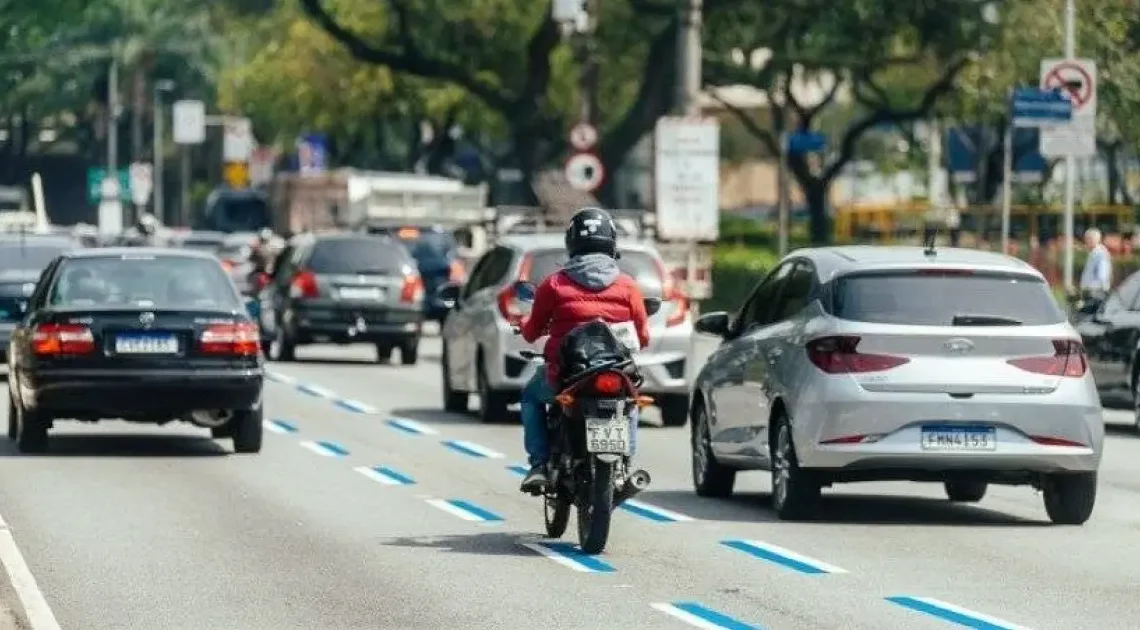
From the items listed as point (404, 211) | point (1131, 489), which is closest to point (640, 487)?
point (1131, 489)

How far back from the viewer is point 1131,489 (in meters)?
19.8

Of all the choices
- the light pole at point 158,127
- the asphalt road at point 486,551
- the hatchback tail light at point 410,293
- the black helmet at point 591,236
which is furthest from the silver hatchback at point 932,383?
the light pole at point 158,127

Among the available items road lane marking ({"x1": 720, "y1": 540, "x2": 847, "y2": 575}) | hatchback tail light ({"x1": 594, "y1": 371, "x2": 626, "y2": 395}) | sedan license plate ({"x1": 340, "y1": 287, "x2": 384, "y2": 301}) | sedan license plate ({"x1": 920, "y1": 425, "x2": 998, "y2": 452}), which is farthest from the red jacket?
sedan license plate ({"x1": 340, "y1": 287, "x2": 384, "y2": 301})

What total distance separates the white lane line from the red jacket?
253cm

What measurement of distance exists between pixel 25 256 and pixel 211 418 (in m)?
11.6

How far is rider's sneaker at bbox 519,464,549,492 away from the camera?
48.6 ft

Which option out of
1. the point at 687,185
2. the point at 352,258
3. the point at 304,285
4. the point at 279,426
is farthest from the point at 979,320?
the point at 687,185

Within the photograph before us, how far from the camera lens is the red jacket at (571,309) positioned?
14.9m

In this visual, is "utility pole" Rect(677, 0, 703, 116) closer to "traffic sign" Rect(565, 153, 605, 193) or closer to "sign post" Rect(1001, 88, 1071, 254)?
"sign post" Rect(1001, 88, 1071, 254)

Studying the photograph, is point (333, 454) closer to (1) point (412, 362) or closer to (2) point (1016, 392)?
(2) point (1016, 392)

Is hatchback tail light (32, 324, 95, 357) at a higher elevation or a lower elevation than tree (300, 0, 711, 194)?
lower

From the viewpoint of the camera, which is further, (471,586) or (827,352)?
(827,352)

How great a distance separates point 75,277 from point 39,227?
31.0m

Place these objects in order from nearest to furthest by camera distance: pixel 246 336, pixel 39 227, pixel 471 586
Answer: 1. pixel 471 586
2. pixel 246 336
3. pixel 39 227
